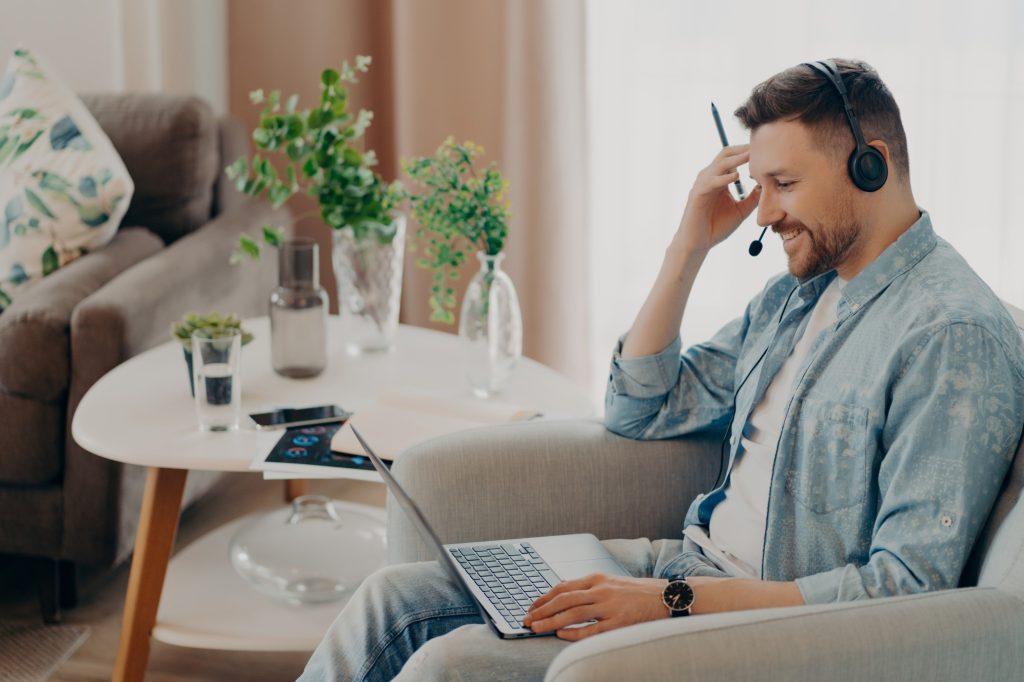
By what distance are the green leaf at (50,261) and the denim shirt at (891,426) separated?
4.87ft

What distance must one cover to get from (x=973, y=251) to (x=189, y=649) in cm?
180

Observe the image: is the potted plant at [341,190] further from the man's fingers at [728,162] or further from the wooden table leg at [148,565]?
the man's fingers at [728,162]

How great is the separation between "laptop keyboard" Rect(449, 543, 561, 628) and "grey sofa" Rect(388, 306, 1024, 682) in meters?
0.09

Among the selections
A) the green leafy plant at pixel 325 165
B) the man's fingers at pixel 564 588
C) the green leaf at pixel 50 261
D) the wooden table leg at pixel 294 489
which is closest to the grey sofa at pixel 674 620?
the man's fingers at pixel 564 588

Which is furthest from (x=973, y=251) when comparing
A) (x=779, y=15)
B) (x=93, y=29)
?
(x=93, y=29)

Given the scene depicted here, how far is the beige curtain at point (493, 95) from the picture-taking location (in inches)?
112

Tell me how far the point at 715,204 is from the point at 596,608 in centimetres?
59

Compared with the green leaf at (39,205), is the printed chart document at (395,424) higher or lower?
lower

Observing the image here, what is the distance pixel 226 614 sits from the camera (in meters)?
1.97

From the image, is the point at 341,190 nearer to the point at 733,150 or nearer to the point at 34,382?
the point at 34,382

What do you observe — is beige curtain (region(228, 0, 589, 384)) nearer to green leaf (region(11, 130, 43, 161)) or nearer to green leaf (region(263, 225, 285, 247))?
green leaf (region(11, 130, 43, 161))

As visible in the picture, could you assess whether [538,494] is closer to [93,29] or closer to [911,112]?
[911,112]

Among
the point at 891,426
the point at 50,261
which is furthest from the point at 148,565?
the point at 891,426

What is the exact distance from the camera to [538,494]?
5.10 feet
